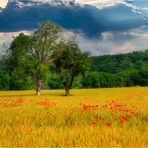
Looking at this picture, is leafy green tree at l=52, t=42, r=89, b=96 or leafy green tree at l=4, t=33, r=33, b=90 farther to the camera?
leafy green tree at l=4, t=33, r=33, b=90

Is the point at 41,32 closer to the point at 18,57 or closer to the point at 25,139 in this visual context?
the point at 18,57

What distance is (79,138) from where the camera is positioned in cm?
926

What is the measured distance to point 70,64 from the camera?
230 feet

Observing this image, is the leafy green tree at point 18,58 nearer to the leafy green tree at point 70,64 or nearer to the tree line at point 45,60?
the tree line at point 45,60

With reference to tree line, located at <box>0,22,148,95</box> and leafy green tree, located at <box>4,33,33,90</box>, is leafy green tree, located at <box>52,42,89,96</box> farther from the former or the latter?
leafy green tree, located at <box>4,33,33,90</box>

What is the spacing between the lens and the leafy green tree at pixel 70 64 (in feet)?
228

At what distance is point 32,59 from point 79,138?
64524mm

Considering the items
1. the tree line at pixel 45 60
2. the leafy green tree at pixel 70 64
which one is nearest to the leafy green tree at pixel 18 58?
the tree line at pixel 45 60

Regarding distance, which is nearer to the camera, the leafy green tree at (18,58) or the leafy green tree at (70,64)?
the leafy green tree at (70,64)

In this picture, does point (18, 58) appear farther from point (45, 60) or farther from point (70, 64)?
point (70, 64)

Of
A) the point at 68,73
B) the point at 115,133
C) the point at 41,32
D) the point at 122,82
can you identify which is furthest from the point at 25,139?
the point at 122,82

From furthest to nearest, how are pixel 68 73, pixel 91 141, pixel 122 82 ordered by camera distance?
pixel 122 82 → pixel 68 73 → pixel 91 141

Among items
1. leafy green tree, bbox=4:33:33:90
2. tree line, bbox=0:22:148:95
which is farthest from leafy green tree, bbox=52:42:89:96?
leafy green tree, bbox=4:33:33:90

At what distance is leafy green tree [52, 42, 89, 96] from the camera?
69562 millimetres
